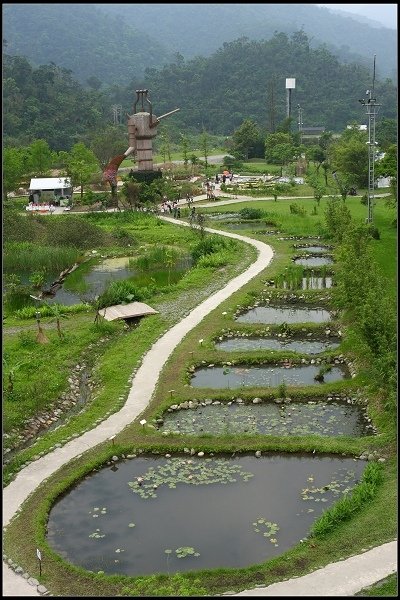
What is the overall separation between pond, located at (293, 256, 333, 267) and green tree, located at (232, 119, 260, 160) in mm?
38225

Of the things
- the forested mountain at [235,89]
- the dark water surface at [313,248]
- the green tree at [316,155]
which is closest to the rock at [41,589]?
the dark water surface at [313,248]

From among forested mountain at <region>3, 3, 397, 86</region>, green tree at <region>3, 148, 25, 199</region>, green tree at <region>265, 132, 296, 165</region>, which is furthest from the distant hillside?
green tree at <region>3, 148, 25, 199</region>

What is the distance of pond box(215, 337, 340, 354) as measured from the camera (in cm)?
1867

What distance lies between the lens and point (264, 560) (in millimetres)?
9898

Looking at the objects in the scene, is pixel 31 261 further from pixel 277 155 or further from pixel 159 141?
pixel 159 141

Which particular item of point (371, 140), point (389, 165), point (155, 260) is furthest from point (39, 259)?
point (389, 165)

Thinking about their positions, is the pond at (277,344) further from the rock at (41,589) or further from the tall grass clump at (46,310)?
the rock at (41,589)

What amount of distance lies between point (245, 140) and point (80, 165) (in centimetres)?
2508

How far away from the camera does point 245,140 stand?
66188 millimetres

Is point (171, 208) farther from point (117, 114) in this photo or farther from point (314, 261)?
point (117, 114)

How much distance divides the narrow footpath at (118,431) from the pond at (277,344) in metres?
1.35

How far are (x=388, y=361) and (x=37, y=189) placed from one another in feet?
120

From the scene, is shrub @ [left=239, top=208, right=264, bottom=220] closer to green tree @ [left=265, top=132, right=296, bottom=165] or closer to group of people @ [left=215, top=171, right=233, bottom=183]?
group of people @ [left=215, top=171, right=233, bottom=183]

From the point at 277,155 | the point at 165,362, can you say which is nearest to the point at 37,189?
the point at 277,155
